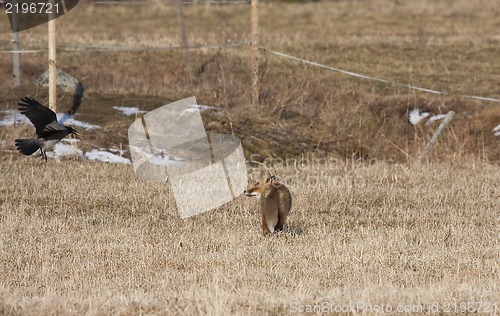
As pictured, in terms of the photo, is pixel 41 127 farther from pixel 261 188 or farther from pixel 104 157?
pixel 104 157

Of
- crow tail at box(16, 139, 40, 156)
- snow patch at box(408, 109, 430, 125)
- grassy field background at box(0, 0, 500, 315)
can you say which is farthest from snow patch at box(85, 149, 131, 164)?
snow patch at box(408, 109, 430, 125)

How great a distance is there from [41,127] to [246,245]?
2.63 metres

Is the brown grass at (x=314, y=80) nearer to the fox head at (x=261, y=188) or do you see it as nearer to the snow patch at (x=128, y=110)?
the snow patch at (x=128, y=110)

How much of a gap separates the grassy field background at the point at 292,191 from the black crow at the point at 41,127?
0.90 metres

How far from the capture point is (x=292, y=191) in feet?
40.3

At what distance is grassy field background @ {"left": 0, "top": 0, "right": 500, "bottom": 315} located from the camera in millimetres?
7342

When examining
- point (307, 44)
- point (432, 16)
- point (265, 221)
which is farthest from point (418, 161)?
point (432, 16)

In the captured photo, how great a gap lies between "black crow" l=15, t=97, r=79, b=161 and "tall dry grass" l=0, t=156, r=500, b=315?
89 centimetres

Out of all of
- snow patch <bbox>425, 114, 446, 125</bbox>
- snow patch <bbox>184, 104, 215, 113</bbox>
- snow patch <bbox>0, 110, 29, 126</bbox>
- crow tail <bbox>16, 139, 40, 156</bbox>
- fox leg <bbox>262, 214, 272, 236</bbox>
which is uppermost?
crow tail <bbox>16, 139, 40, 156</bbox>

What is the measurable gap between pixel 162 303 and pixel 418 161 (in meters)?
8.86

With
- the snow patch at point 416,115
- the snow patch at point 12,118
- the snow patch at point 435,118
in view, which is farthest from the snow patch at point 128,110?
the snow patch at point 435,118

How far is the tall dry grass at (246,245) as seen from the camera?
688cm

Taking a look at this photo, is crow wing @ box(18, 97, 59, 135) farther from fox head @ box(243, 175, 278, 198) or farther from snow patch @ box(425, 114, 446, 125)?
snow patch @ box(425, 114, 446, 125)

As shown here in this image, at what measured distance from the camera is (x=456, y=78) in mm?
22109
